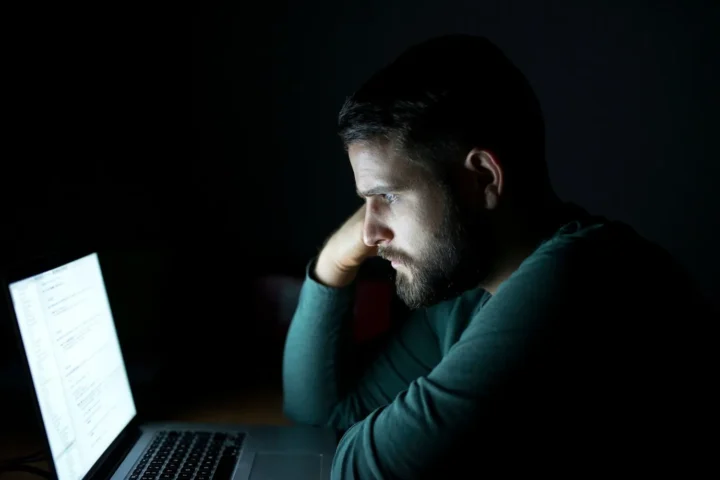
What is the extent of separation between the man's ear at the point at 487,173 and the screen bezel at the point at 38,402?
1.95ft

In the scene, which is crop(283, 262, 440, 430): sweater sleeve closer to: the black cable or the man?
the man

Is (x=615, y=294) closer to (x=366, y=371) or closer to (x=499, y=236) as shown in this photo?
Result: (x=499, y=236)

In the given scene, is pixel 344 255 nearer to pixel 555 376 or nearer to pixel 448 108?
pixel 448 108

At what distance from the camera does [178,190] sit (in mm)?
1440

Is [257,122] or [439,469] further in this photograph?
[257,122]

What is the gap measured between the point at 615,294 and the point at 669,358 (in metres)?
0.10

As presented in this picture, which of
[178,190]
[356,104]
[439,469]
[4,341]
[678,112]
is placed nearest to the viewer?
[439,469]

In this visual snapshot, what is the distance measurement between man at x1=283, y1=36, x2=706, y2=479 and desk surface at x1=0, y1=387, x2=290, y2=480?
6cm

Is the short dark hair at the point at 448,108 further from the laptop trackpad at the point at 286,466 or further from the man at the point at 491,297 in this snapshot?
the laptop trackpad at the point at 286,466

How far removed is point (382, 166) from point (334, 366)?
1.53 ft

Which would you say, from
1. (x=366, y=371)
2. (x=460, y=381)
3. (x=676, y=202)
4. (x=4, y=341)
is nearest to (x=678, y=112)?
(x=676, y=202)

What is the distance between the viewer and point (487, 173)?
805mm

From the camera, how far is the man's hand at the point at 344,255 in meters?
1.07

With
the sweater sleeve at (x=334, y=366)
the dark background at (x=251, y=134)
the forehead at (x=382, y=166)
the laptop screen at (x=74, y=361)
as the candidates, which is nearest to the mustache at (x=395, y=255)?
the forehead at (x=382, y=166)
